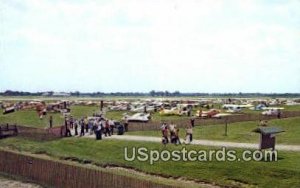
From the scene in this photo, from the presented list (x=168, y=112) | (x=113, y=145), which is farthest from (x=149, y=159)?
(x=168, y=112)

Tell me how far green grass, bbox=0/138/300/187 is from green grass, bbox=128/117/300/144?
4398 millimetres

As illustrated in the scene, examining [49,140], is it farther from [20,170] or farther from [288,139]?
[288,139]

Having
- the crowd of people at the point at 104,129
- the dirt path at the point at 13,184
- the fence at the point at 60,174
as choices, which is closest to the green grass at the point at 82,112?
the crowd of people at the point at 104,129

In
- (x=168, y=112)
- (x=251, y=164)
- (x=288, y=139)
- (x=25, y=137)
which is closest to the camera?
(x=251, y=164)

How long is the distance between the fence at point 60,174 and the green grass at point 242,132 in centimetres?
989

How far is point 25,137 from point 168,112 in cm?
2063

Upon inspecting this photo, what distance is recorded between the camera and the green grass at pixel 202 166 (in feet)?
73.3

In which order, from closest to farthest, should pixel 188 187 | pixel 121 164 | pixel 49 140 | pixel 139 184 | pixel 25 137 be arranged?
pixel 139 184, pixel 188 187, pixel 121 164, pixel 49 140, pixel 25 137

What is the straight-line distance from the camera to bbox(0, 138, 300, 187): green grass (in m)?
22.3

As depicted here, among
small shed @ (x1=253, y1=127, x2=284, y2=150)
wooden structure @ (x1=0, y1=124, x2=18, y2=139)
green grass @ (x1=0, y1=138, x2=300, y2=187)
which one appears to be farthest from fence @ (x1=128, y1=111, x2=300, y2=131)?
small shed @ (x1=253, y1=127, x2=284, y2=150)

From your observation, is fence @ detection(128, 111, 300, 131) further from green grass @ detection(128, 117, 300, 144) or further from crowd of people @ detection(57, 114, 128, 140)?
green grass @ detection(128, 117, 300, 144)

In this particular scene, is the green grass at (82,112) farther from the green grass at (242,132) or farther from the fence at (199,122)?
the green grass at (242,132)

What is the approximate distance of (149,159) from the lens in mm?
28547

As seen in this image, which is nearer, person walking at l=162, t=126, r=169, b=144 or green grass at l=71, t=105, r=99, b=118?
person walking at l=162, t=126, r=169, b=144
